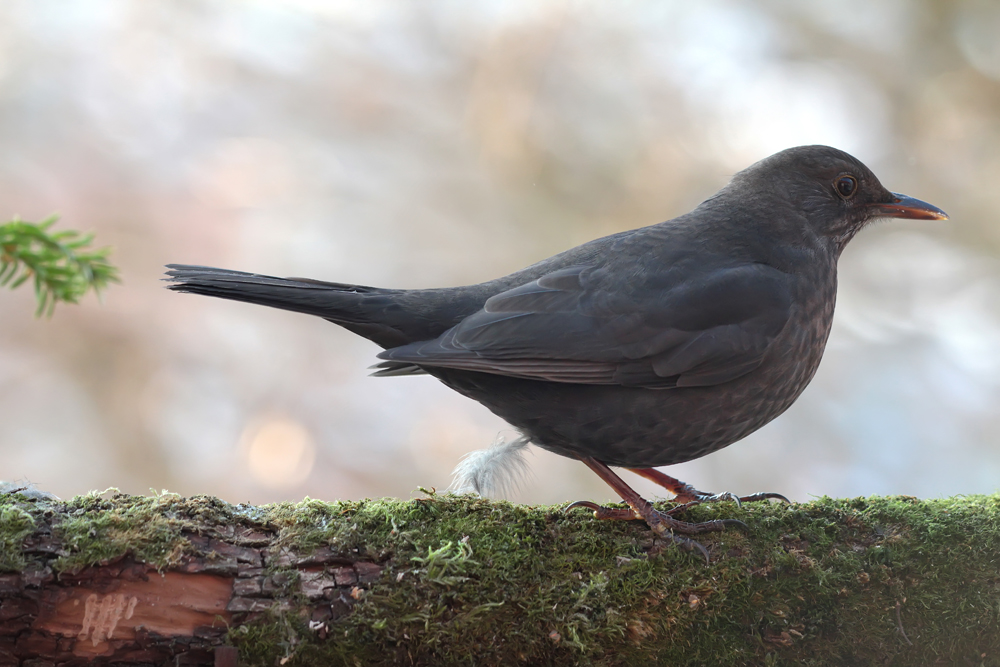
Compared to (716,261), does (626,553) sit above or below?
below

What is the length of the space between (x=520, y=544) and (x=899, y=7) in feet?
20.0

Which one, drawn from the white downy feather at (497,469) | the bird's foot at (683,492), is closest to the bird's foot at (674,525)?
the bird's foot at (683,492)

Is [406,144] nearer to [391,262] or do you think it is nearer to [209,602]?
[391,262]

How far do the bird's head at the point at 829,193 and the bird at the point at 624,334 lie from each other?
0.22 metres

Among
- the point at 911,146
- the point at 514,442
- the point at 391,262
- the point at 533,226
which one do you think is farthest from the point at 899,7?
the point at 514,442

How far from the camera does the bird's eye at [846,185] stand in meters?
3.30

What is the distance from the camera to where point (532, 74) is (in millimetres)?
6438

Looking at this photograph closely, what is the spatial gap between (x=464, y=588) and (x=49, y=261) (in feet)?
4.37

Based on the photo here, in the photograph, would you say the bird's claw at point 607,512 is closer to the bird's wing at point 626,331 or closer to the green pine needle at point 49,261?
the bird's wing at point 626,331

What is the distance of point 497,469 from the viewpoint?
3230mm

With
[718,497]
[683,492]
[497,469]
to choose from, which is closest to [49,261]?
[497,469]

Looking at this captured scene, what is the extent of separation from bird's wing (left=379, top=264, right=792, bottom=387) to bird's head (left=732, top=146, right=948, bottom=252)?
49 centimetres

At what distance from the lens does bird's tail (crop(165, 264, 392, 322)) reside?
2613mm

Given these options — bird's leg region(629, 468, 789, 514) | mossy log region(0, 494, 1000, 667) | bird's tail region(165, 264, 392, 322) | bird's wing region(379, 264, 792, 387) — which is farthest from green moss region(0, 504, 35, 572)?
bird's leg region(629, 468, 789, 514)
